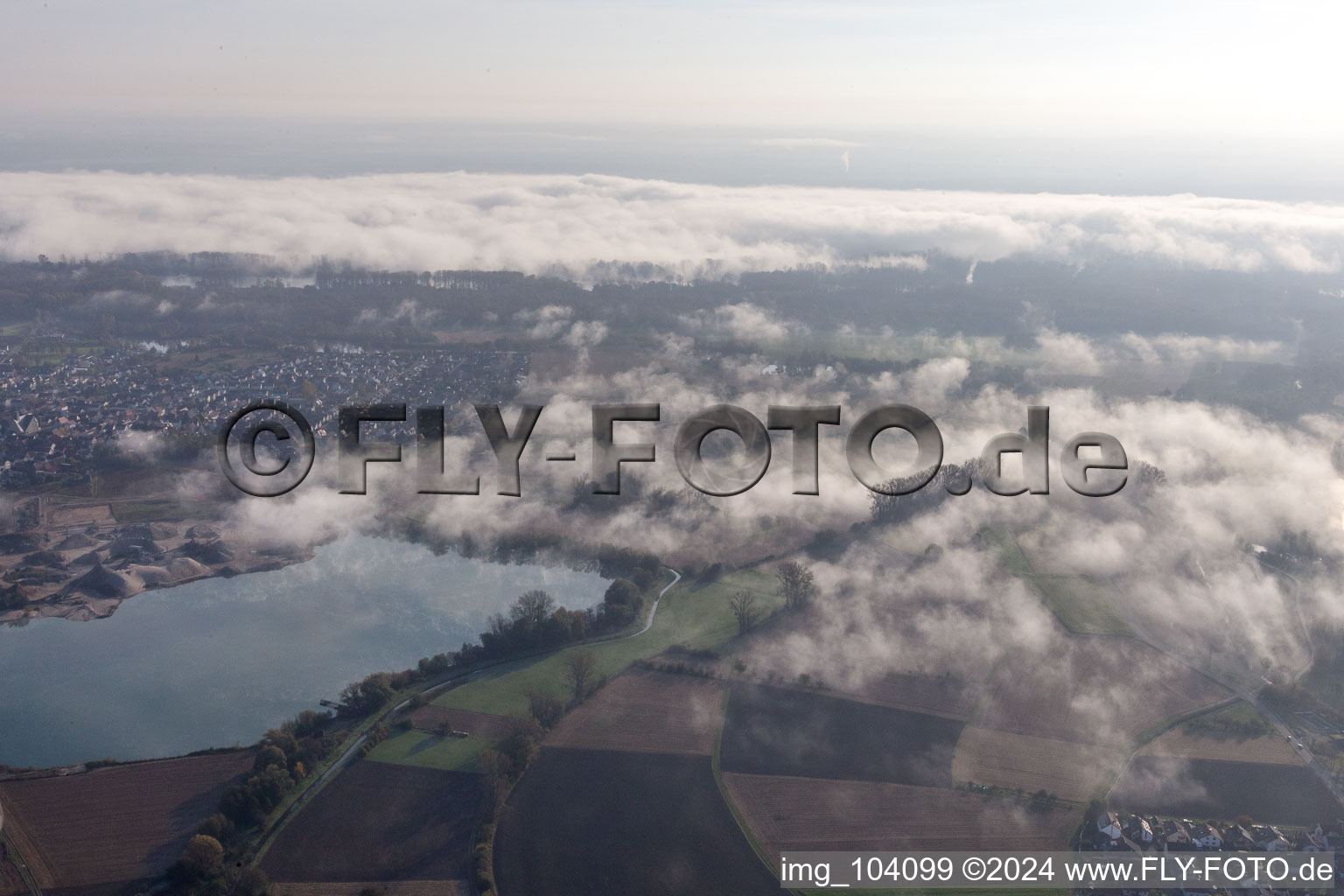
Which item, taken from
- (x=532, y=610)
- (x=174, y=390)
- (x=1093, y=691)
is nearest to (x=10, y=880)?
(x=532, y=610)

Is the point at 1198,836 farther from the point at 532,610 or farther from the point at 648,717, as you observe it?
the point at 532,610

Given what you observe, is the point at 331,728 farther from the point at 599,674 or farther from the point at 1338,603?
the point at 1338,603

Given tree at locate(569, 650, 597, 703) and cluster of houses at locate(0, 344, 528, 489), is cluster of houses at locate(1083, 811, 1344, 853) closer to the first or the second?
tree at locate(569, 650, 597, 703)

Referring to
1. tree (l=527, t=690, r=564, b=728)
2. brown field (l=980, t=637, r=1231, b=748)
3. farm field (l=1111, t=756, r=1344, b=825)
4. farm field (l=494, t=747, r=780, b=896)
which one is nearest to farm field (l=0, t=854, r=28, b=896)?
farm field (l=494, t=747, r=780, b=896)

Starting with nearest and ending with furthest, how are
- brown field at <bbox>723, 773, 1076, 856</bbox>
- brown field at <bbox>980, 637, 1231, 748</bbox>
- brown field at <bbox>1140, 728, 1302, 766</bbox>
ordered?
brown field at <bbox>723, 773, 1076, 856</bbox> → brown field at <bbox>1140, 728, 1302, 766</bbox> → brown field at <bbox>980, 637, 1231, 748</bbox>

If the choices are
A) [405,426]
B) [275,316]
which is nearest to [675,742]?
[405,426]

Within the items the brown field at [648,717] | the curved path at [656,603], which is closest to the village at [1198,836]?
the brown field at [648,717]

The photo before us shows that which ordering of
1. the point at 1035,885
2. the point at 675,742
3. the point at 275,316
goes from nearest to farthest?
the point at 1035,885 < the point at 675,742 < the point at 275,316
